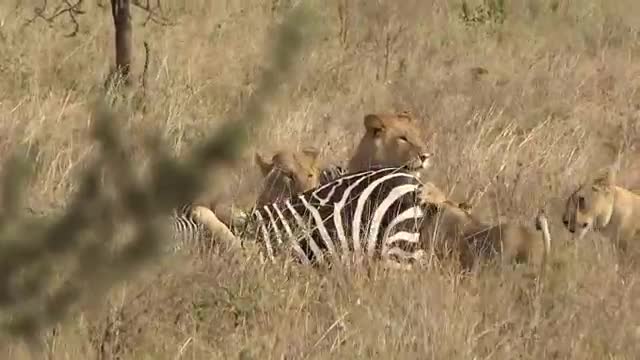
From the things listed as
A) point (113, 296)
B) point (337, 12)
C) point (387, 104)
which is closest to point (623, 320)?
point (113, 296)

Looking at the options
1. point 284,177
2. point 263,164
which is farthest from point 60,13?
point 284,177

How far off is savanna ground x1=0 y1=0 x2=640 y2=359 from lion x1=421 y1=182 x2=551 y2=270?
125 mm

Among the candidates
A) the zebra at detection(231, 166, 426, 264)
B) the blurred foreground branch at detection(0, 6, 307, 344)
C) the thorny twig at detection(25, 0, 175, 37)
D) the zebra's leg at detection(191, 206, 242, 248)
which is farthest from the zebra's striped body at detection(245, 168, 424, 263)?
the thorny twig at detection(25, 0, 175, 37)

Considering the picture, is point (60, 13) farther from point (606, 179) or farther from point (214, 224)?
point (606, 179)

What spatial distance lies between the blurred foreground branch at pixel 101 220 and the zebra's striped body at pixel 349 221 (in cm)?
240

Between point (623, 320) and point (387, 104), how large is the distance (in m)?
4.16

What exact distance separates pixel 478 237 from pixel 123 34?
3862 millimetres

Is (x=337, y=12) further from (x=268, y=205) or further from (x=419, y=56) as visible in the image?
(x=268, y=205)

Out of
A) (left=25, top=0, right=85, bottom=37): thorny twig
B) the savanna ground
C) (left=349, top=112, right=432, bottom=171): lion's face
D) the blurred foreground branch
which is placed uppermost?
the blurred foreground branch

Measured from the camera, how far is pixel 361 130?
809 centimetres

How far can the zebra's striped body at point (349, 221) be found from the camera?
5484 millimetres

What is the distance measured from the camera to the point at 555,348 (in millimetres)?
4586

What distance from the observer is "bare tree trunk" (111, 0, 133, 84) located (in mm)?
8438

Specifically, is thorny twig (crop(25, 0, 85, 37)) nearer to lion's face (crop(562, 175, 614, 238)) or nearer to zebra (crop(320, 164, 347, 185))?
zebra (crop(320, 164, 347, 185))
